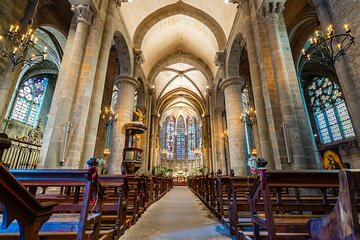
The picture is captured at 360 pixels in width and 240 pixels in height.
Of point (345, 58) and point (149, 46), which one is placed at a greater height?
point (149, 46)

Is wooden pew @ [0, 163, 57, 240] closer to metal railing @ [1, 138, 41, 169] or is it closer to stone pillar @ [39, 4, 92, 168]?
stone pillar @ [39, 4, 92, 168]

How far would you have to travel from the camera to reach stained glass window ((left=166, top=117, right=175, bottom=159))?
1367 inches

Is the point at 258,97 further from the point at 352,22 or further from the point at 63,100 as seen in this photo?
the point at 63,100

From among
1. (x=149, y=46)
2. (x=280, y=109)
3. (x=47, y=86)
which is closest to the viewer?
(x=280, y=109)

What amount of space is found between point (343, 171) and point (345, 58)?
6667 mm

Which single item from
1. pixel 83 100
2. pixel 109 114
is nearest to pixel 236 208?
pixel 83 100

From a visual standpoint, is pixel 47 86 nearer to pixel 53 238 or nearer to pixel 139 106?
pixel 139 106

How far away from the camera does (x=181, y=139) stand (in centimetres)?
3638

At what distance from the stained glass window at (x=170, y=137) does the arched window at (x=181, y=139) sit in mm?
994

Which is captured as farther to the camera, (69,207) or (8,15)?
(8,15)

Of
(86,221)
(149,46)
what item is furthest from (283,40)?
(149,46)

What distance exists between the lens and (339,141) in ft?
46.7

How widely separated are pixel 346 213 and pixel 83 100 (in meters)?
6.96

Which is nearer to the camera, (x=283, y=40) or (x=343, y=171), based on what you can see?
(x=343, y=171)
